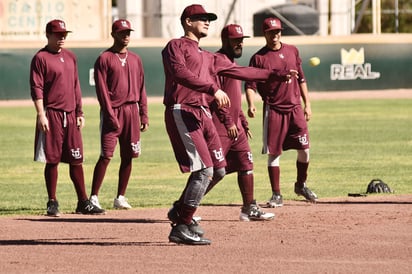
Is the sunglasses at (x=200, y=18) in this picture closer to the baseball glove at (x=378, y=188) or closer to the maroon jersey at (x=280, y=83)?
the maroon jersey at (x=280, y=83)

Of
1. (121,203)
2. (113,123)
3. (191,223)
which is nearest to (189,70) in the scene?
(191,223)

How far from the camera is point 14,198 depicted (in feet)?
47.9

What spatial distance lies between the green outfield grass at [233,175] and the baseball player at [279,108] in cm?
91

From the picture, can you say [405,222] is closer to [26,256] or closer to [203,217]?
[203,217]

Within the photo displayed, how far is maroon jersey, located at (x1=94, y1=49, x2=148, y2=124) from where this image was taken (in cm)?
1287

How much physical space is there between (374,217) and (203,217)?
178 centimetres

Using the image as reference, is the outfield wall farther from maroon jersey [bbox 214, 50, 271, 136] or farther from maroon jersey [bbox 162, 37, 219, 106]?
maroon jersey [bbox 162, 37, 219, 106]

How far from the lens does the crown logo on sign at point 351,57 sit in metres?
37.0

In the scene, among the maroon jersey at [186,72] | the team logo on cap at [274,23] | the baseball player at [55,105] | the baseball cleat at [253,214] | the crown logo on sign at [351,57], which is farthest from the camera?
the crown logo on sign at [351,57]

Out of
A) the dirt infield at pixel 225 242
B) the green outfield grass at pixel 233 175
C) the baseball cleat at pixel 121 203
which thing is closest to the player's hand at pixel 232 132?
the dirt infield at pixel 225 242

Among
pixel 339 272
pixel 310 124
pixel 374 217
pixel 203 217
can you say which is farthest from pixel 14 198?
pixel 310 124

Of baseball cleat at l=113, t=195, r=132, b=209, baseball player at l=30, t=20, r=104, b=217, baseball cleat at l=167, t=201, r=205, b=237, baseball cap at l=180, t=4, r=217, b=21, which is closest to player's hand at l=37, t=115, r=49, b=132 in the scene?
baseball player at l=30, t=20, r=104, b=217

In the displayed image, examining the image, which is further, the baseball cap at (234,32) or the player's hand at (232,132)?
the baseball cap at (234,32)

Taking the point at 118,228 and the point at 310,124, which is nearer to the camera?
the point at 118,228
